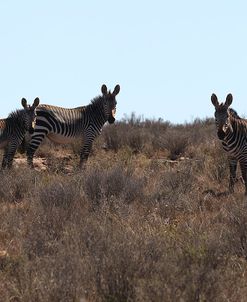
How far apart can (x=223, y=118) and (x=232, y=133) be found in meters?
0.55

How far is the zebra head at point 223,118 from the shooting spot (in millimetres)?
12500

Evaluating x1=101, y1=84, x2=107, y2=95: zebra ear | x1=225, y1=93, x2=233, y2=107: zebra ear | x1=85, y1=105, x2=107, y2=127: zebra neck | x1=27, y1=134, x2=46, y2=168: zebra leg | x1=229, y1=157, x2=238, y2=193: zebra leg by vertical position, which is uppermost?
x1=101, y1=84, x2=107, y2=95: zebra ear

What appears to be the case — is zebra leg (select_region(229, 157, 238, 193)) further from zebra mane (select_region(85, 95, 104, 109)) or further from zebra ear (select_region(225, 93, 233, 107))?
zebra mane (select_region(85, 95, 104, 109))

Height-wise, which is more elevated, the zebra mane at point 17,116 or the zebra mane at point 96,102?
the zebra mane at point 96,102

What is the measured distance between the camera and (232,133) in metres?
13.0

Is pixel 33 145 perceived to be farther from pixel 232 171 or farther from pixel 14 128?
pixel 232 171

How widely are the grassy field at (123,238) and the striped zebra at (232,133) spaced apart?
1.50 ft

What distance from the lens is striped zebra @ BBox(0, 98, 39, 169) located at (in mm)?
15273

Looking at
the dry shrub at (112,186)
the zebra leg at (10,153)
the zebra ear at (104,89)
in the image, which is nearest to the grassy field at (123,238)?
the dry shrub at (112,186)

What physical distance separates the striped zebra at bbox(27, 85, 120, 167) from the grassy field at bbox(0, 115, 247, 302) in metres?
2.86

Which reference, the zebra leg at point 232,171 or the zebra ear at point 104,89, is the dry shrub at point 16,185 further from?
the zebra ear at point 104,89

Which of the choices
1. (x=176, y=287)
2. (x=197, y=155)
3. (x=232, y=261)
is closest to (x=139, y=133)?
(x=197, y=155)

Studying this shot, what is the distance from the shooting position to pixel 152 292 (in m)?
5.23

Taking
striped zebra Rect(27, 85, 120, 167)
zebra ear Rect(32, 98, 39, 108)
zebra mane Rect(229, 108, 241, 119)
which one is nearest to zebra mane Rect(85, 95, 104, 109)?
striped zebra Rect(27, 85, 120, 167)
